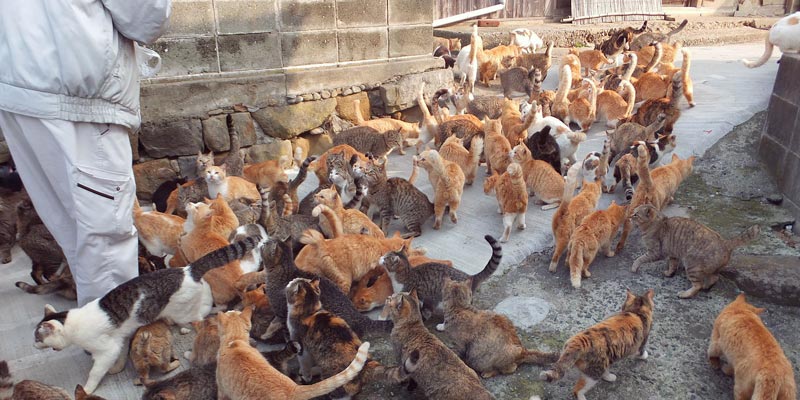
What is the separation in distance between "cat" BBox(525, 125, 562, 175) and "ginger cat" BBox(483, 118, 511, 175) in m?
0.29

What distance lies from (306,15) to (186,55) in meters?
1.43

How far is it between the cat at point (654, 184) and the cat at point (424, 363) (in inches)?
90.5

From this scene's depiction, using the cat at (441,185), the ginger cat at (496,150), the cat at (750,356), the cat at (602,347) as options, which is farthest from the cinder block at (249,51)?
the cat at (750,356)

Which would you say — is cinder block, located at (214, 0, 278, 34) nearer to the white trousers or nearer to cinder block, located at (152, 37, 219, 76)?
cinder block, located at (152, 37, 219, 76)

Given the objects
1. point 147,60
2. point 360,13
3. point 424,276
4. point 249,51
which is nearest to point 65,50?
point 147,60

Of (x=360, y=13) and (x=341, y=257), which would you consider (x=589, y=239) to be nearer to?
(x=341, y=257)

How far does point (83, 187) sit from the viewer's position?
122 inches

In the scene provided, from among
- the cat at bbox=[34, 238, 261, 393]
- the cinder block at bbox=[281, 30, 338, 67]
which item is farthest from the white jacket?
the cinder block at bbox=[281, 30, 338, 67]

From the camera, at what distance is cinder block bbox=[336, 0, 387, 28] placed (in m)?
6.63

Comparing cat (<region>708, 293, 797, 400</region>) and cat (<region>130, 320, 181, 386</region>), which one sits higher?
cat (<region>708, 293, 797, 400</region>)

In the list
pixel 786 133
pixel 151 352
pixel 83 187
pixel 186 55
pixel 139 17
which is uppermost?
pixel 139 17

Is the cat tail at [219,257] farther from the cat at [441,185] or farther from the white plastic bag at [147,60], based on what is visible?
the cat at [441,185]

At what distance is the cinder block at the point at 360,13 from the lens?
261 inches

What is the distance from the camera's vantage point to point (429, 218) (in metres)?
5.46
